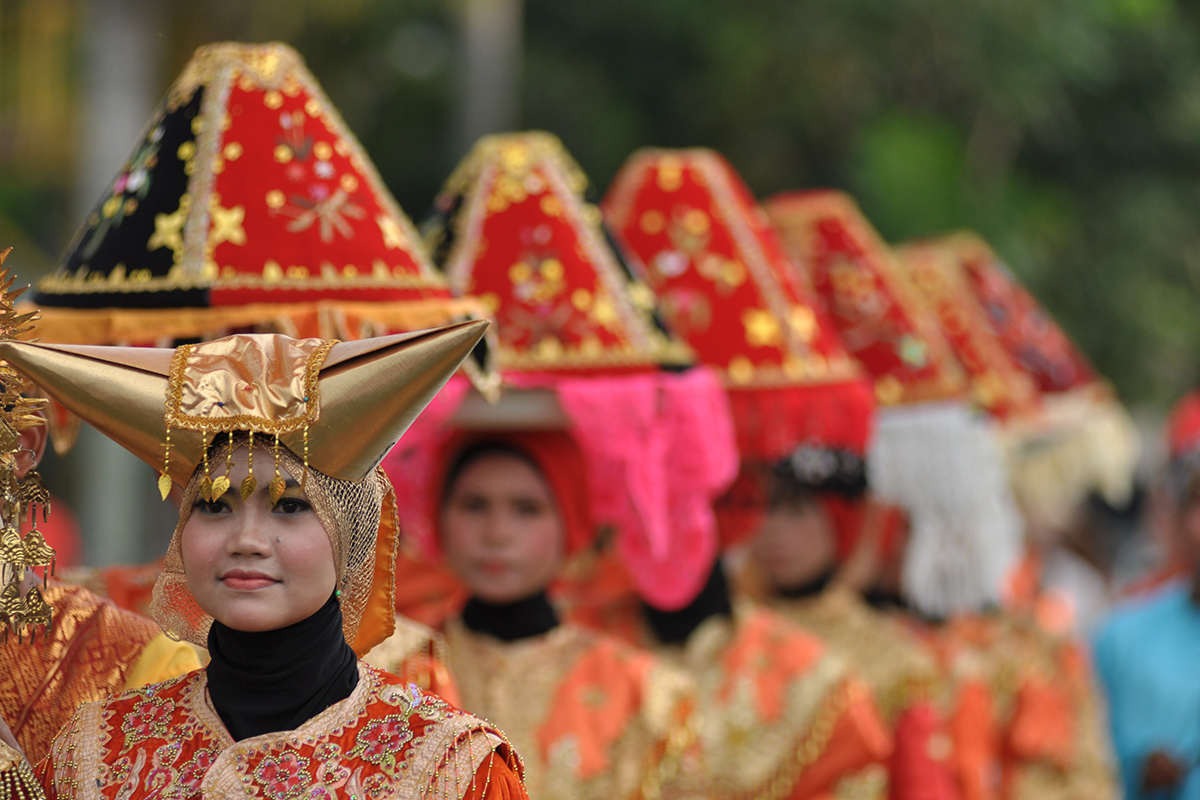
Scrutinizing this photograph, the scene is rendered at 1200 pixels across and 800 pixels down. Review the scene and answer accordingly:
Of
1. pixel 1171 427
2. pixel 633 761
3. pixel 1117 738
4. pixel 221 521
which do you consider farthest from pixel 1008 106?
pixel 221 521

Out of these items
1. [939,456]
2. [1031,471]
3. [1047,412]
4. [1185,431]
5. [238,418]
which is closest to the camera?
[238,418]

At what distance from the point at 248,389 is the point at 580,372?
180 centimetres

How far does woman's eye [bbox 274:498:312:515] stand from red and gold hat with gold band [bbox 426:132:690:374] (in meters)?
1.68

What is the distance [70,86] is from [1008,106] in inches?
249

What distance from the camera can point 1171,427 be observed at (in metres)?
6.23

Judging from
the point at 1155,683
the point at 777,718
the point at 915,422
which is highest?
the point at 915,422

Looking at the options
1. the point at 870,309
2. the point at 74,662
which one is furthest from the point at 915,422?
the point at 74,662

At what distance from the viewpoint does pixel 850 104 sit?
38.4ft

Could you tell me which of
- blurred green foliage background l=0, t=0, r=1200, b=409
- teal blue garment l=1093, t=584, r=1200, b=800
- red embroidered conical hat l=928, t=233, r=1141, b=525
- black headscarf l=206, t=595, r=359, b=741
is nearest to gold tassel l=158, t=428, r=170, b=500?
black headscarf l=206, t=595, r=359, b=741

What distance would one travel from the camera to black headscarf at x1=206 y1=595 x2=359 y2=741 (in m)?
2.28

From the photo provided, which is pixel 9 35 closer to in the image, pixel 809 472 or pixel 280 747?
pixel 809 472

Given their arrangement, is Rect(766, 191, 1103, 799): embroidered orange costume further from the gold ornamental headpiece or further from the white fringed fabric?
the gold ornamental headpiece

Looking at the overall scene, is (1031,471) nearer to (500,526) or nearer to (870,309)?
(870,309)

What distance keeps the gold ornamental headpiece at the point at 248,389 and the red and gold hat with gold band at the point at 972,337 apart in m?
4.44
